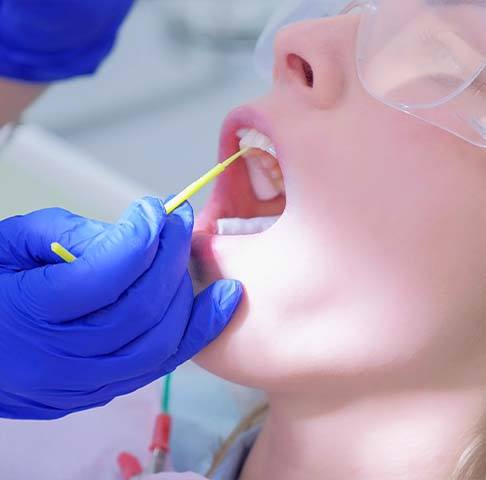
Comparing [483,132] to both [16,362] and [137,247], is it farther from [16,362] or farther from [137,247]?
[16,362]

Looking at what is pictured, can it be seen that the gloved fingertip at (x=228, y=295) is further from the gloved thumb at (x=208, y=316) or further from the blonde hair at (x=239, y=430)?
the blonde hair at (x=239, y=430)

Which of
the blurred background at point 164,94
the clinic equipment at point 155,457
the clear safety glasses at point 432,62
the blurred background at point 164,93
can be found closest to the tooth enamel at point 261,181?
the clear safety glasses at point 432,62

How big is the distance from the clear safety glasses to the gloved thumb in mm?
268

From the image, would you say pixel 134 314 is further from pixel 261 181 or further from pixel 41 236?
pixel 261 181

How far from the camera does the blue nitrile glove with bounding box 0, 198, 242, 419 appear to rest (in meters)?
0.86

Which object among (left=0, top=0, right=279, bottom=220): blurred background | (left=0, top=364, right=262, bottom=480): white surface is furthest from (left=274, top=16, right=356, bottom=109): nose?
(left=0, top=0, right=279, bottom=220): blurred background

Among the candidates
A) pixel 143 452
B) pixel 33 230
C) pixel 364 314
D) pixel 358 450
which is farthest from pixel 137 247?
pixel 143 452

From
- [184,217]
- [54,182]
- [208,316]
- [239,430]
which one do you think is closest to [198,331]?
[208,316]

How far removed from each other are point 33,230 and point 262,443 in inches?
17.8

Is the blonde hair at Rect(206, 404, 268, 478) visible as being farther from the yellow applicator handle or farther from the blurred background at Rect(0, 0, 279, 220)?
the blurred background at Rect(0, 0, 279, 220)

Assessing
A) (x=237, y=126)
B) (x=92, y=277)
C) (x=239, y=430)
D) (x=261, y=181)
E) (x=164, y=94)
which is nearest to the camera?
(x=92, y=277)

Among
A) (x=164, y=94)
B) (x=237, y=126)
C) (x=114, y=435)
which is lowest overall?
(x=164, y=94)

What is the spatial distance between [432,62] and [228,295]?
34 cm

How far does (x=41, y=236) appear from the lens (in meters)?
0.91
